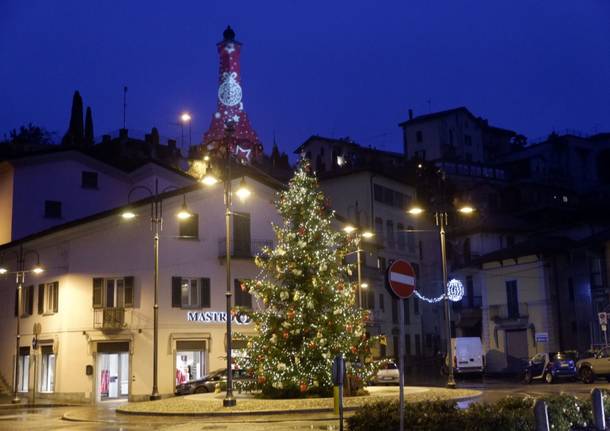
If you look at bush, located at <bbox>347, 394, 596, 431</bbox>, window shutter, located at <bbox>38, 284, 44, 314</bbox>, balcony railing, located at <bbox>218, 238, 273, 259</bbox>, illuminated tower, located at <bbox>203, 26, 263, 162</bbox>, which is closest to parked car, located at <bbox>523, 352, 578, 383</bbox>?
balcony railing, located at <bbox>218, 238, 273, 259</bbox>

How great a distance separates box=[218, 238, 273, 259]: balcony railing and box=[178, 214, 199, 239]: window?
145cm

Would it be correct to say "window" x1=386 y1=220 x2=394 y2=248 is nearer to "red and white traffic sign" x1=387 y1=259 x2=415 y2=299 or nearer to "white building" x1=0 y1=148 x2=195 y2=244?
"white building" x1=0 y1=148 x2=195 y2=244

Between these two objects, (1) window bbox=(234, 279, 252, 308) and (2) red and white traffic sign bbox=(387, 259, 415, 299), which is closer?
(2) red and white traffic sign bbox=(387, 259, 415, 299)

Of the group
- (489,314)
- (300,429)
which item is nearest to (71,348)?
(300,429)

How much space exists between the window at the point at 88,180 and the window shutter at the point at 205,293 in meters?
14.3

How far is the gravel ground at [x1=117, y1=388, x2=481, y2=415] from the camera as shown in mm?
23891

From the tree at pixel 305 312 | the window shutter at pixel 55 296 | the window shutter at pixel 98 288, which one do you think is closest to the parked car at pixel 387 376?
the tree at pixel 305 312

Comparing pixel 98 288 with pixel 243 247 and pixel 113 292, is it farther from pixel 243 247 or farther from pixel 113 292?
pixel 243 247

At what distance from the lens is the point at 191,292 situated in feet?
136

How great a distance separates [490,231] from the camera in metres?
64.7

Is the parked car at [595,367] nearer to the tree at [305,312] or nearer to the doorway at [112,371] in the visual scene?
the tree at [305,312]

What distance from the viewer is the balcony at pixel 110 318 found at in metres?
39.3

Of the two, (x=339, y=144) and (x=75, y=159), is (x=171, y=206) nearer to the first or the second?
(x=75, y=159)

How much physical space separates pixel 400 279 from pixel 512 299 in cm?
4491
